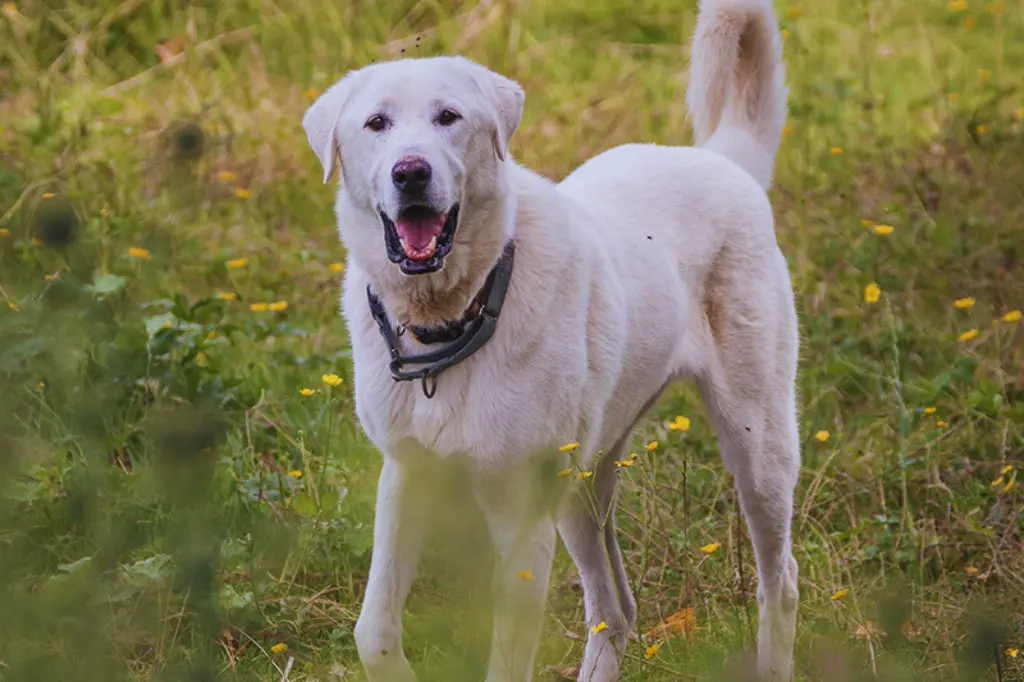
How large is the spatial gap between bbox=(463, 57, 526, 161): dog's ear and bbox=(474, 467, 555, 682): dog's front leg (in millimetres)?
738

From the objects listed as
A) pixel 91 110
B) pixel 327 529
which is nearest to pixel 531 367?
pixel 327 529

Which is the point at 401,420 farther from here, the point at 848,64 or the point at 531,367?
the point at 848,64

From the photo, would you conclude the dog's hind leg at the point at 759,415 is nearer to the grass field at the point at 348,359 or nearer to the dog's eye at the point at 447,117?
the grass field at the point at 348,359

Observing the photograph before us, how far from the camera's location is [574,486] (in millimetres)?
3020

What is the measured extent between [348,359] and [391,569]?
5.44 ft

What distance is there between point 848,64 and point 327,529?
512 cm

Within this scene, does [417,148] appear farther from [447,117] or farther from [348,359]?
[348,359]

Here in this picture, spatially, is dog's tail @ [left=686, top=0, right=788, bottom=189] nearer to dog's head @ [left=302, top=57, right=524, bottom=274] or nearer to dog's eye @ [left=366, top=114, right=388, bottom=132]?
dog's head @ [left=302, top=57, right=524, bottom=274]

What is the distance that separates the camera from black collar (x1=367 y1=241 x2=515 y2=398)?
3.06 meters

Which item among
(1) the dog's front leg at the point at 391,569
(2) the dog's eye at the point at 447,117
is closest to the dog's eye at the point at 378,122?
(2) the dog's eye at the point at 447,117

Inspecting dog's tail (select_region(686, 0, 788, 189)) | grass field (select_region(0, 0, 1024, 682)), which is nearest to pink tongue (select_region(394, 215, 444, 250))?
grass field (select_region(0, 0, 1024, 682))

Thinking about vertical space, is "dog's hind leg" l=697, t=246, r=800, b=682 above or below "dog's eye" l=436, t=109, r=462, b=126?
below

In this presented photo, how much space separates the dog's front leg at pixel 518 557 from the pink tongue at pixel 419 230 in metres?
0.53

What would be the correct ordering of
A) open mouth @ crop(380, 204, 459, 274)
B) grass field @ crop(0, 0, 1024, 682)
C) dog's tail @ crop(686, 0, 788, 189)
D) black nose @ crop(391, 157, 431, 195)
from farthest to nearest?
dog's tail @ crop(686, 0, 788, 189) < open mouth @ crop(380, 204, 459, 274) < black nose @ crop(391, 157, 431, 195) < grass field @ crop(0, 0, 1024, 682)
